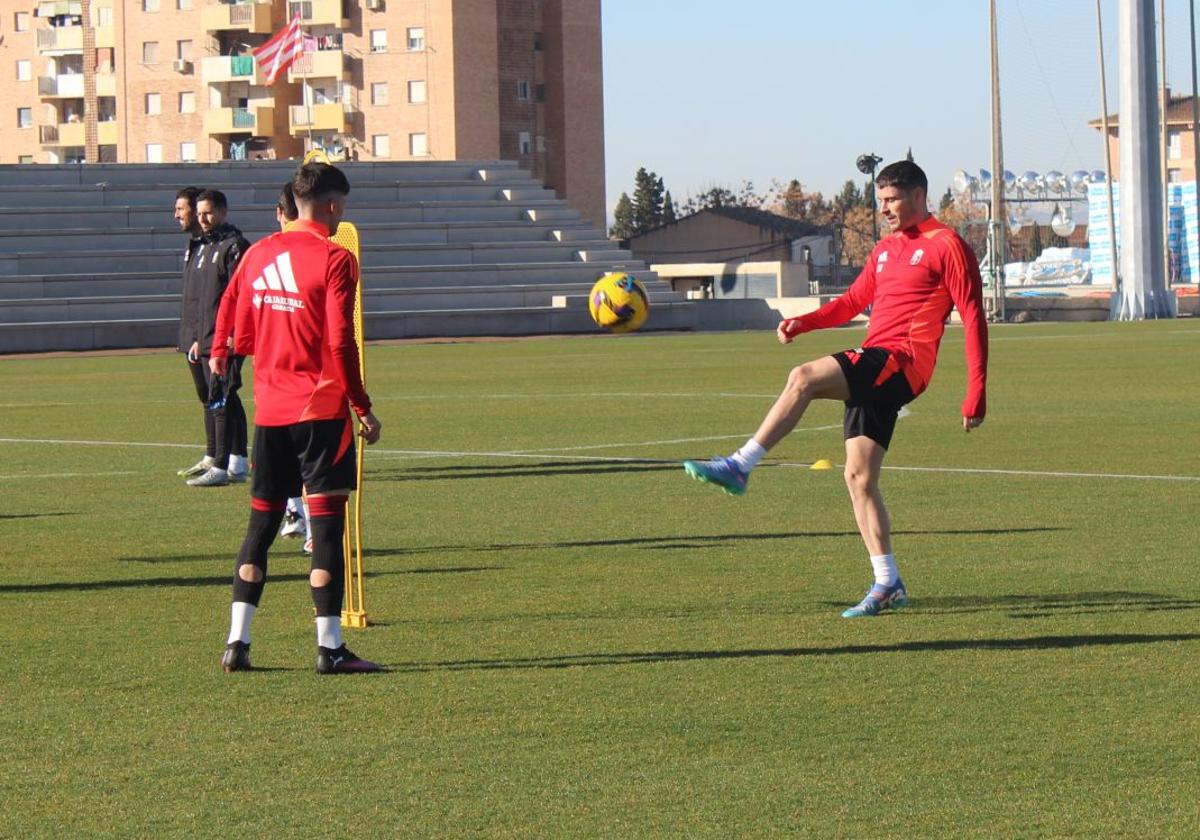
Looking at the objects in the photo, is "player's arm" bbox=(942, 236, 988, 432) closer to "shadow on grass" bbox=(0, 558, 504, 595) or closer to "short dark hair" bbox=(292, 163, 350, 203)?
"short dark hair" bbox=(292, 163, 350, 203)

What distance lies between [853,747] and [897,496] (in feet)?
26.5

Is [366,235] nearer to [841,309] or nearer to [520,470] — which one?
[520,470]

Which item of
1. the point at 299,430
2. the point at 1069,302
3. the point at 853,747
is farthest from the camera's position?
the point at 1069,302

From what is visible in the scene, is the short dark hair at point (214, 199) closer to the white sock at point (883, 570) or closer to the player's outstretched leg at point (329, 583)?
the white sock at point (883, 570)

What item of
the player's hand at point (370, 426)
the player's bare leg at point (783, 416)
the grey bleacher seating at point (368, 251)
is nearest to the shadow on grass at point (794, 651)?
the player's hand at point (370, 426)

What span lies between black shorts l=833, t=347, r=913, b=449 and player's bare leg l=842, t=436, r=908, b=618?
0.06 meters

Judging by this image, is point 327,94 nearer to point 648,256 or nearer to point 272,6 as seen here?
point 272,6

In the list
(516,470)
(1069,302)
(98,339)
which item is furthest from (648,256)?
(516,470)

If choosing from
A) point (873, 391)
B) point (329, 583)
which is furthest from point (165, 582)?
point (873, 391)

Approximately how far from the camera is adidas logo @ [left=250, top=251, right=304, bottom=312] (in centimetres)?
785

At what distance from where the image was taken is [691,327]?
5675 centimetres

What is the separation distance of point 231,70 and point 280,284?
4015 inches

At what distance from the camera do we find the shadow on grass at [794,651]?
8.23 metres

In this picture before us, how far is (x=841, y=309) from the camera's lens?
10188 millimetres
